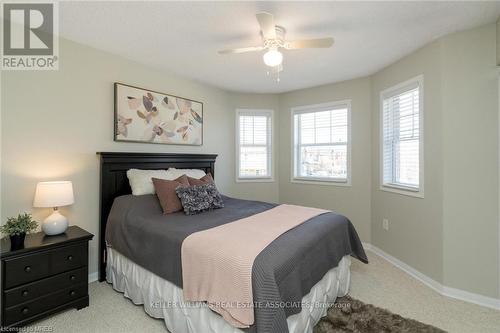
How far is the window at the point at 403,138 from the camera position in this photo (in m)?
2.78

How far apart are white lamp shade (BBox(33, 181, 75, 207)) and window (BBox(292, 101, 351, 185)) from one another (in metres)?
3.29

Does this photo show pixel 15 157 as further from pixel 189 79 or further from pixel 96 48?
pixel 189 79

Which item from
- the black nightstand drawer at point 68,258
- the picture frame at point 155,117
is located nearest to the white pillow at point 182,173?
the picture frame at point 155,117

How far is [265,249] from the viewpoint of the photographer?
1.53m

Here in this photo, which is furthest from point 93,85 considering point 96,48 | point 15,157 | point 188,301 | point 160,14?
point 188,301

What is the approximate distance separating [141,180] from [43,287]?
3.96 feet

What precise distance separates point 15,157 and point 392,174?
4.21 meters

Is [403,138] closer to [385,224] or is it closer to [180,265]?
[385,224]

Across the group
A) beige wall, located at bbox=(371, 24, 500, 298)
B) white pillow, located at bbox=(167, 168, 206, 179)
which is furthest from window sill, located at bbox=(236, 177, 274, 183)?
beige wall, located at bbox=(371, 24, 500, 298)

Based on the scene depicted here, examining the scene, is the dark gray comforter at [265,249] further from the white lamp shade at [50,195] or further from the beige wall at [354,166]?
the beige wall at [354,166]

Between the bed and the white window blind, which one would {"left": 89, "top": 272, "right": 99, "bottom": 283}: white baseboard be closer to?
the bed

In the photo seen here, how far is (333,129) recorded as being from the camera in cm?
397

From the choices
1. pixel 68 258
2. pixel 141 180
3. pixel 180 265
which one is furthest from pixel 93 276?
pixel 180 265

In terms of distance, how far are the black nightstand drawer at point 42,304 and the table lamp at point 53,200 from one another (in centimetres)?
52
